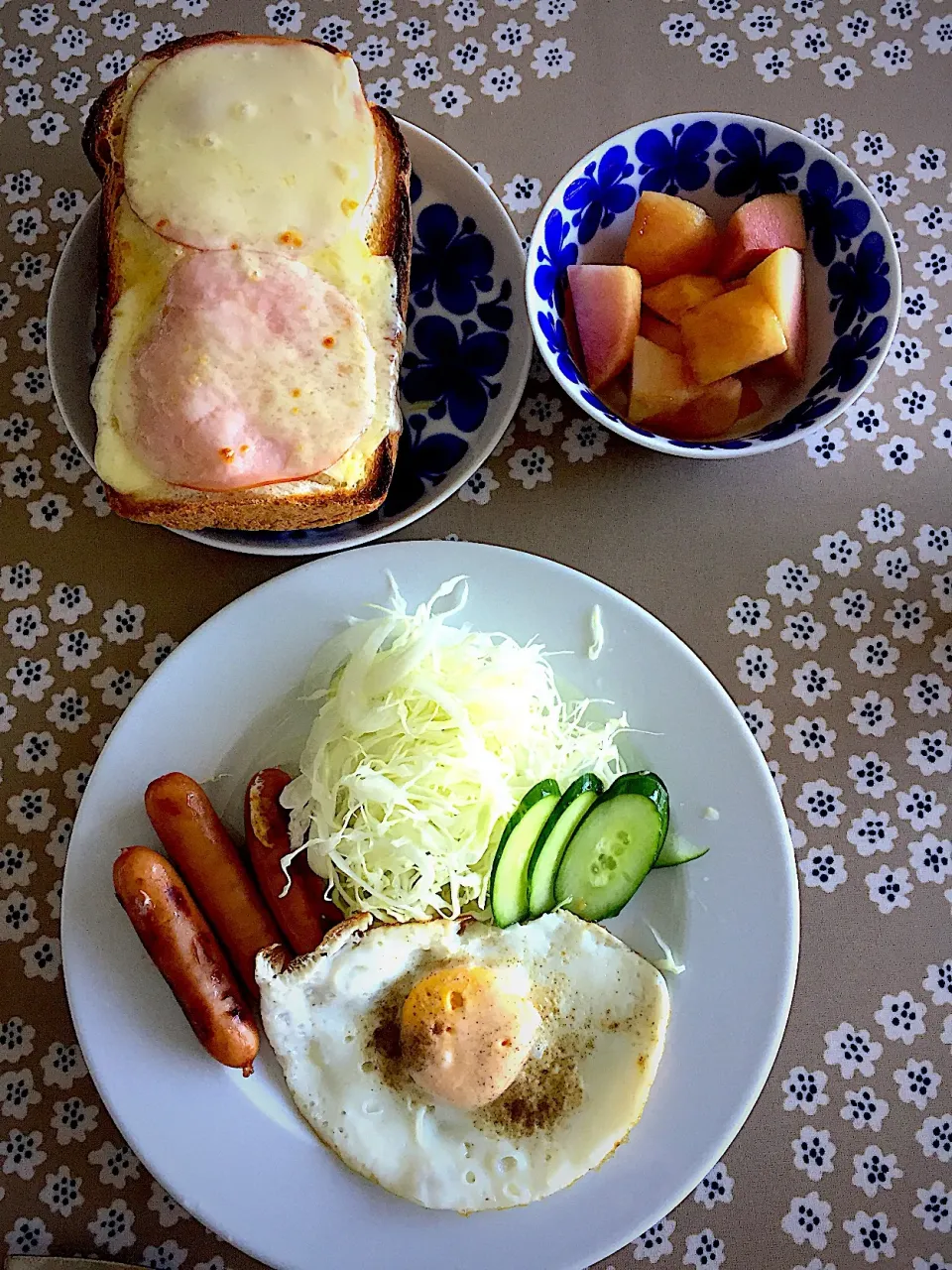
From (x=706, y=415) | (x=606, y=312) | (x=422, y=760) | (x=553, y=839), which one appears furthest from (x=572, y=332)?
(x=553, y=839)

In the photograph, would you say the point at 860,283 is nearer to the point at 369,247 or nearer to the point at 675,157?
the point at 675,157

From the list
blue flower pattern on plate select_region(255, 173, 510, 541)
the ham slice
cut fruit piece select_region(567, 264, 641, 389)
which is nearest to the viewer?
the ham slice

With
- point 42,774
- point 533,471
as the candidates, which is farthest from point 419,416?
point 42,774

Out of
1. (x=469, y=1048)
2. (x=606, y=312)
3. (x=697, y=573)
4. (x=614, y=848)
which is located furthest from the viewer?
(x=697, y=573)

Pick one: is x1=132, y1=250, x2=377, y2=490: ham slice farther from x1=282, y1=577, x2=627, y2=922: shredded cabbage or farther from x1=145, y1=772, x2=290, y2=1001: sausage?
x1=145, y1=772, x2=290, y2=1001: sausage

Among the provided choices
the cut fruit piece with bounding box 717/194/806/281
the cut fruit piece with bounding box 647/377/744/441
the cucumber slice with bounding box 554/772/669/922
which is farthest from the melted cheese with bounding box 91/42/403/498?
the cucumber slice with bounding box 554/772/669/922

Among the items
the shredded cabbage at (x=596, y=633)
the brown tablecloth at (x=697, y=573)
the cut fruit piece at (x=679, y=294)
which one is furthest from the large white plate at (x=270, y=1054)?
the cut fruit piece at (x=679, y=294)
